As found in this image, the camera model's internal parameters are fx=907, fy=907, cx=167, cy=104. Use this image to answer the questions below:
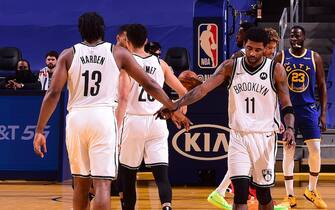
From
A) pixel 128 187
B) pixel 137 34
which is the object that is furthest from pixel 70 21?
pixel 128 187

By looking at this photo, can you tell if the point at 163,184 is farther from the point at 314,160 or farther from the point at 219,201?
the point at 314,160

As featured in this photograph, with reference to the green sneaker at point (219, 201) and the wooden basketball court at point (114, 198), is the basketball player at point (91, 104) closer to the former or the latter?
the green sneaker at point (219, 201)

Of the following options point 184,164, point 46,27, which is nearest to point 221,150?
point 184,164

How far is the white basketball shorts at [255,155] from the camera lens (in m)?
7.68

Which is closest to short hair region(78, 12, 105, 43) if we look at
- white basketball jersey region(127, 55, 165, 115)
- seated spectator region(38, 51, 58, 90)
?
white basketball jersey region(127, 55, 165, 115)

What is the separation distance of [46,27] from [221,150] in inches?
340

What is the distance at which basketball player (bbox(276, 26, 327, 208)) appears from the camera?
1127 centimetres

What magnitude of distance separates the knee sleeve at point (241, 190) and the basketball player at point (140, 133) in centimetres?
127

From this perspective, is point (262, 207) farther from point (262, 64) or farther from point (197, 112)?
point (197, 112)

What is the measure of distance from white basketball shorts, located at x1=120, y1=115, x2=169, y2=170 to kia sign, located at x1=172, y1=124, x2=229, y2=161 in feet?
14.6

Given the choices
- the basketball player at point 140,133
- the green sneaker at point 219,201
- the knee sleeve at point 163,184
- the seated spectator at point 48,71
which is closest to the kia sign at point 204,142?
the green sneaker at point 219,201

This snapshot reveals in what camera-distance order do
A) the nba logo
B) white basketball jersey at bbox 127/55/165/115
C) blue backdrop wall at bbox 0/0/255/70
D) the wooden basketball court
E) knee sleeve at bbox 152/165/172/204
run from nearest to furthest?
knee sleeve at bbox 152/165/172/204 < white basketball jersey at bbox 127/55/165/115 < the wooden basketball court < the nba logo < blue backdrop wall at bbox 0/0/255/70

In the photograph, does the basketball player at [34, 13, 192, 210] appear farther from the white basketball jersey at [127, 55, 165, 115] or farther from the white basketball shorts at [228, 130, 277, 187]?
the white basketball jersey at [127, 55, 165, 115]

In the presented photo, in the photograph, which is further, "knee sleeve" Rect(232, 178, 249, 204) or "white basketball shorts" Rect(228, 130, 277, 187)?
"white basketball shorts" Rect(228, 130, 277, 187)
